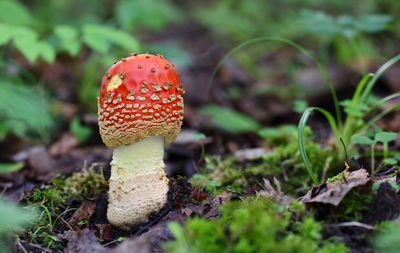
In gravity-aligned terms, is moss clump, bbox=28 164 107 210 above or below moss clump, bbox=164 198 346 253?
below

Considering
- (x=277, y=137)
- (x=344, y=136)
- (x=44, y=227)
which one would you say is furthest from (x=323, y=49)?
(x=44, y=227)

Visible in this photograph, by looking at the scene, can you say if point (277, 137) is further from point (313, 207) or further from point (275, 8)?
point (275, 8)

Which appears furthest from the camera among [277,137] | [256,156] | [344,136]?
[277,137]

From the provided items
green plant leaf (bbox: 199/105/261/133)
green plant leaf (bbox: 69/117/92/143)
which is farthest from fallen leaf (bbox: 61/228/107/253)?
green plant leaf (bbox: 199/105/261/133)

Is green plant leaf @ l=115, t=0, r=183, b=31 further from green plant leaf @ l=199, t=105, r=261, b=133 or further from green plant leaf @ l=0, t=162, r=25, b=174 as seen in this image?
green plant leaf @ l=0, t=162, r=25, b=174

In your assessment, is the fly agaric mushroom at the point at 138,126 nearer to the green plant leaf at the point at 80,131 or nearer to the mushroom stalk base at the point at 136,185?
the mushroom stalk base at the point at 136,185
